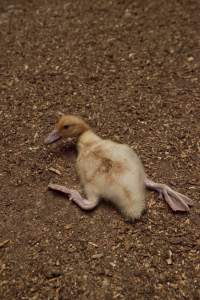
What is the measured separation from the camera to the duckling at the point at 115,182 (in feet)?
6.23

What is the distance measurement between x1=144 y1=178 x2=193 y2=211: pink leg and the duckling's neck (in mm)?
308

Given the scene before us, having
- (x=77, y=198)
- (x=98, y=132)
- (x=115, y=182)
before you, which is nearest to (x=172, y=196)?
(x=115, y=182)

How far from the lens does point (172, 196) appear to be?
200 centimetres

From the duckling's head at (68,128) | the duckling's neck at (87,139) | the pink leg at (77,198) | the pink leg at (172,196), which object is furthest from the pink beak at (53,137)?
the pink leg at (172,196)

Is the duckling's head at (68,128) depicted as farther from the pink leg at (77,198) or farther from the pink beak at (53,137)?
the pink leg at (77,198)

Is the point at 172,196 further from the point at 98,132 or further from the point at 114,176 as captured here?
the point at 98,132

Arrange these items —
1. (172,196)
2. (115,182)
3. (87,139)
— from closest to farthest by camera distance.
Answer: (115,182) < (172,196) < (87,139)

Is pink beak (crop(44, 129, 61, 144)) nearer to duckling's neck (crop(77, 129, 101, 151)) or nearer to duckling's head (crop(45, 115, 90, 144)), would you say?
duckling's head (crop(45, 115, 90, 144))

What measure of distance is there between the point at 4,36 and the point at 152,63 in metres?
1.04

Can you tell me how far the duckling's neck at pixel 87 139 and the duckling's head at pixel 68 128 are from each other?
0.02m

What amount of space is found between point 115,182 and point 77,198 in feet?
0.73

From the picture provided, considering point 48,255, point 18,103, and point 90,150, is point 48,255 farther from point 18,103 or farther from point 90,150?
point 18,103

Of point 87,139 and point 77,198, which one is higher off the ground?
point 87,139

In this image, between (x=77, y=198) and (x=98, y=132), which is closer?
(x=77, y=198)
